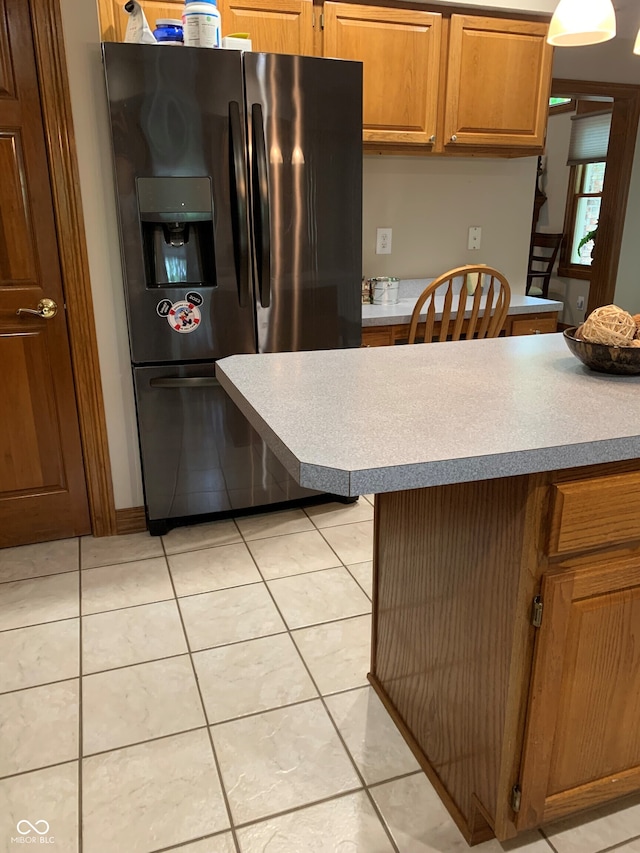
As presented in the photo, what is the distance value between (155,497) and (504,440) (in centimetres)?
190

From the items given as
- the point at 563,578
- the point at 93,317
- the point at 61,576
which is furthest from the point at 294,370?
the point at 61,576

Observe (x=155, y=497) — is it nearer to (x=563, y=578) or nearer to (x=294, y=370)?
(x=294, y=370)

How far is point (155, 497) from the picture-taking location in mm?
2584

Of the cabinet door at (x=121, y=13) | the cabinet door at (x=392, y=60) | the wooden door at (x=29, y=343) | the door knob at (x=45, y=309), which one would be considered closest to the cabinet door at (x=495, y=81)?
the cabinet door at (x=392, y=60)

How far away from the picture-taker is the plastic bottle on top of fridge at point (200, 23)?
2186mm

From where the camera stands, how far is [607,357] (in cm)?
128

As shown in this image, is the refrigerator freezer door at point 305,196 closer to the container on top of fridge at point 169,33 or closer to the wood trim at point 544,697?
the container on top of fridge at point 169,33

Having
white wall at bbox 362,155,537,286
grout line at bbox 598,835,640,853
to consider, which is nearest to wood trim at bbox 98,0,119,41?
white wall at bbox 362,155,537,286

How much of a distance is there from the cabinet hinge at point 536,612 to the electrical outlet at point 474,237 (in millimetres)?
2837

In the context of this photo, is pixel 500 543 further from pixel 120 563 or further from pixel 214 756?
pixel 120 563

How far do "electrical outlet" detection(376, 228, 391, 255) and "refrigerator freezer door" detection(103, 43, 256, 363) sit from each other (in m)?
1.17

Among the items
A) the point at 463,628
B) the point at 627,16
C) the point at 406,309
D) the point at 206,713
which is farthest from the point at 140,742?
the point at 627,16
